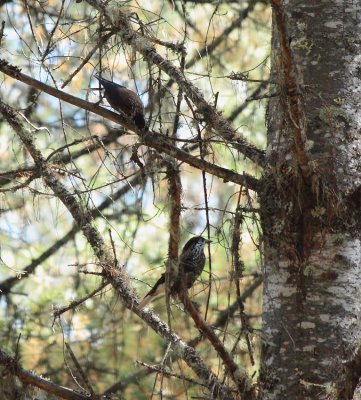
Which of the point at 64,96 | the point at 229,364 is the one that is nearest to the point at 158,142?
the point at 64,96

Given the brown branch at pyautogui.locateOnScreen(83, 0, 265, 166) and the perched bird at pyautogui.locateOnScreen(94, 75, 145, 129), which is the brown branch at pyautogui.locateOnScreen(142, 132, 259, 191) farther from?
the perched bird at pyautogui.locateOnScreen(94, 75, 145, 129)

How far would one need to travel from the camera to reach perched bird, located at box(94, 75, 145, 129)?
2.71 m

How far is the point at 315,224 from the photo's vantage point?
2.11 metres

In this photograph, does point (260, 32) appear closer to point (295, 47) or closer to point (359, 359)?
point (295, 47)

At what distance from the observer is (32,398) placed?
2.62m

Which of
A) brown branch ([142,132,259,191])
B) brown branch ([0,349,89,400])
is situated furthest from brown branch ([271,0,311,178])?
brown branch ([0,349,89,400])

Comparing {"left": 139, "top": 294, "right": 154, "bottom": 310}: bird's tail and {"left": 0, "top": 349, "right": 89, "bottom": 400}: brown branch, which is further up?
{"left": 139, "top": 294, "right": 154, "bottom": 310}: bird's tail

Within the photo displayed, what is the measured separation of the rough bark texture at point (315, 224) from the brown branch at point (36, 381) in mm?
594

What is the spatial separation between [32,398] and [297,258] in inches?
39.1

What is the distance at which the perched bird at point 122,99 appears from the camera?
2.71 metres

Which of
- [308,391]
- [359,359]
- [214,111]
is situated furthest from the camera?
[214,111]

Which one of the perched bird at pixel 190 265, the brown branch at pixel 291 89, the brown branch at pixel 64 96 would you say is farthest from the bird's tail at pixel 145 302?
the brown branch at pixel 291 89

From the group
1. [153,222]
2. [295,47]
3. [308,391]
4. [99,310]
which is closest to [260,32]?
[153,222]

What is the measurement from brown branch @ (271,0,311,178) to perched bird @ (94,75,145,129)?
74 centimetres
